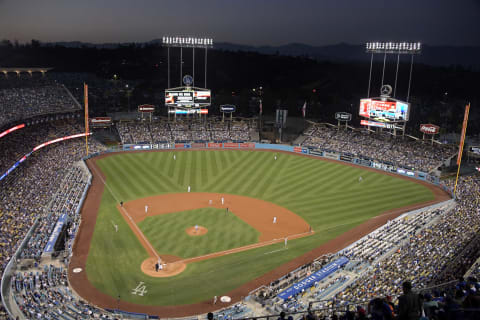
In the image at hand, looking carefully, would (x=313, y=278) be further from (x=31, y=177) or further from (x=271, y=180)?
(x=31, y=177)

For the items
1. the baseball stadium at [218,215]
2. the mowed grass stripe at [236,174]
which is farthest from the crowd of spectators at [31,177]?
the mowed grass stripe at [236,174]

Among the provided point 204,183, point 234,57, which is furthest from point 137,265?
point 234,57

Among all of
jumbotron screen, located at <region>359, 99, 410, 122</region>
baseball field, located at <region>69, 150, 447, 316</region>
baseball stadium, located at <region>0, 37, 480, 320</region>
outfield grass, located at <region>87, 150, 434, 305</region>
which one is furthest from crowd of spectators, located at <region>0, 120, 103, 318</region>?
jumbotron screen, located at <region>359, 99, 410, 122</region>

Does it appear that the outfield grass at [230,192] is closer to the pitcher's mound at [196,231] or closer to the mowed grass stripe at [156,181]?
the mowed grass stripe at [156,181]

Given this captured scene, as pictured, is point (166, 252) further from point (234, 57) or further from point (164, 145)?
point (234, 57)

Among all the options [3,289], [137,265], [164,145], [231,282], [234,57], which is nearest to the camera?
[3,289]
